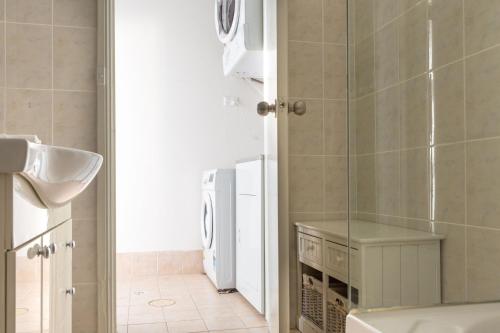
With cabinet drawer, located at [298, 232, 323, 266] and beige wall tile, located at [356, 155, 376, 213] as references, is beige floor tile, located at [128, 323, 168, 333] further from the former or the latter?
beige wall tile, located at [356, 155, 376, 213]

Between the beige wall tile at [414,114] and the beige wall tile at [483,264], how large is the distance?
0.31 m

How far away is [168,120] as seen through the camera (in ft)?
13.6

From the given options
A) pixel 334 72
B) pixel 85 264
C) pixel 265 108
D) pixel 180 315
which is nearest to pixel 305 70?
pixel 334 72

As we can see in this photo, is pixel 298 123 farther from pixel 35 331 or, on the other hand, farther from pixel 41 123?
pixel 35 331

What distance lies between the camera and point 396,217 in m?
1.42

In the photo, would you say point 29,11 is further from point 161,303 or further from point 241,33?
point 161,303

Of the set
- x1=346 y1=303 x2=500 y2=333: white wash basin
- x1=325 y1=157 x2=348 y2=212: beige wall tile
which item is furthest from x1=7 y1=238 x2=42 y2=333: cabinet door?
x1=325 y1=157 x2=348 y2=212: beige wall tile

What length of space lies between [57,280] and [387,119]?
1.07m

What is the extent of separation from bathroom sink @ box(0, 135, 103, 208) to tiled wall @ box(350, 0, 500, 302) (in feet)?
2.83

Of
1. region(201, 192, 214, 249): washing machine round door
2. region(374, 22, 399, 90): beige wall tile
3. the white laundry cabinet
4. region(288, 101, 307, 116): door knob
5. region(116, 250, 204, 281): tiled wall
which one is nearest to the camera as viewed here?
region(374, 22, 399, 90): beige wall tile

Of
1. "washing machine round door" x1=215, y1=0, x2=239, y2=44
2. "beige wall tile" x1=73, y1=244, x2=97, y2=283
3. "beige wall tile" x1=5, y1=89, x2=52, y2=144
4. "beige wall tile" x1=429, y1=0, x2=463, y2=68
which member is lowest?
"beige wall tile" x1=73, y1=244, x2=97, y2=283

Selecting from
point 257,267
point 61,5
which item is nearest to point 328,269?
point 257,267

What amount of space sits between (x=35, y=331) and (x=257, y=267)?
1.85 m

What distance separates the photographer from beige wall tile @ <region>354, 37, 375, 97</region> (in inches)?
56.4
